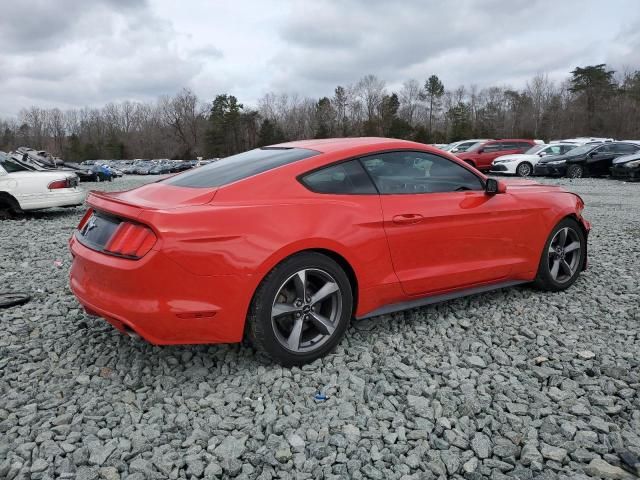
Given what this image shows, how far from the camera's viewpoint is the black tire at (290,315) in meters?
2.93

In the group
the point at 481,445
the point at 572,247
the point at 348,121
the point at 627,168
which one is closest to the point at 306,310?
the point at 481,445

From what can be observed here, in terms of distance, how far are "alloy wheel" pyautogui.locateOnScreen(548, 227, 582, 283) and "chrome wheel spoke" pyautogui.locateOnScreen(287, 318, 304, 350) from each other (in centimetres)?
257

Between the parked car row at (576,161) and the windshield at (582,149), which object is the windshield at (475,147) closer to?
the parked car row at (576,161)

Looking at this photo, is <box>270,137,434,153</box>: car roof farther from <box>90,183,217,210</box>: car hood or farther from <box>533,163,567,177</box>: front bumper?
<box>533,163,567,177</box>: front bumper

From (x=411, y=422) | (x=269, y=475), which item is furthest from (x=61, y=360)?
(x=411, y=422)

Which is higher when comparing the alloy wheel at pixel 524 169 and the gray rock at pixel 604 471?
the alloy wheel at pixel 524 169

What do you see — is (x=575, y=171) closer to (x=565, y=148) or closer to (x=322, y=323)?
(x=565, y=148)

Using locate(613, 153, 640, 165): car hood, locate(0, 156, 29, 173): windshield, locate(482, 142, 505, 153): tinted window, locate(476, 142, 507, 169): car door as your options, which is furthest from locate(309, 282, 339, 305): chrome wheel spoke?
locate(482, 142, 505, 153): tinted window

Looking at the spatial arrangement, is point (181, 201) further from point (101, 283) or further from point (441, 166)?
point (441, 166)

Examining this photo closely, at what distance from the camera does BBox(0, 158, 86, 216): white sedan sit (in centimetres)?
952

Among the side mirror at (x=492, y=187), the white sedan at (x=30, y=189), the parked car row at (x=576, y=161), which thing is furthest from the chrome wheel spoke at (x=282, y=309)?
the parked car row at (x=576, y=161)

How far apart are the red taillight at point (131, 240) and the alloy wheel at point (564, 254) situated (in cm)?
342

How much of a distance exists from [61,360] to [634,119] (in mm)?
67024

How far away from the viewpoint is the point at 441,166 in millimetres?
3838
